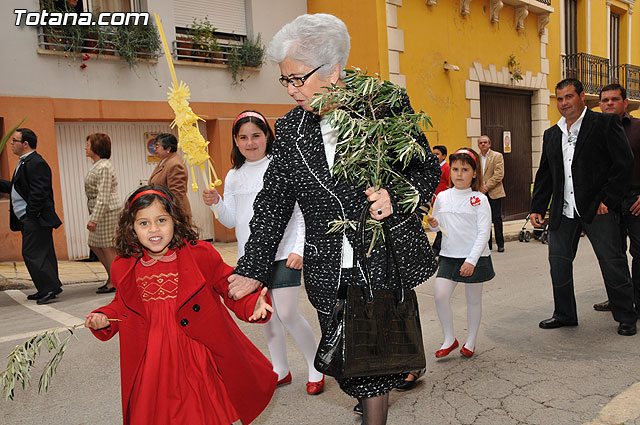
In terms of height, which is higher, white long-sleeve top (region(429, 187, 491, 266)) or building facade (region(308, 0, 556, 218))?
building facade (region(308, 0, 556, 218))

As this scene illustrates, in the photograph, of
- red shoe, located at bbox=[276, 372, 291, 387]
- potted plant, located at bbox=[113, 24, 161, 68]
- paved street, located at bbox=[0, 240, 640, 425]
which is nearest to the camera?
paved street, located at bbox=[0, 240, 640, 425]

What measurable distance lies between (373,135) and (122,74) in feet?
29.0

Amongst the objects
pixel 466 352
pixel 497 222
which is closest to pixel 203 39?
pixel 497 222

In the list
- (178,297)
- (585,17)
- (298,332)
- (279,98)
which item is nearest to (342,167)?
(178,297)

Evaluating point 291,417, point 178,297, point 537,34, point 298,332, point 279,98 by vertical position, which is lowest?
point 291,417

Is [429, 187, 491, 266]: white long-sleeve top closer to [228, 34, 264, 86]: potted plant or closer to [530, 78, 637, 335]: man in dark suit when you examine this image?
[530, 78, 637, 335]: man in dark suit

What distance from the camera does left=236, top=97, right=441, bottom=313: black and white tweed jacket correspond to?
7.75ft

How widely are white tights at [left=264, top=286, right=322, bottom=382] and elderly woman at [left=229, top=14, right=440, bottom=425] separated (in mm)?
1090

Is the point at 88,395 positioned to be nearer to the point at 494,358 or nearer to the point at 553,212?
the point at 494,358

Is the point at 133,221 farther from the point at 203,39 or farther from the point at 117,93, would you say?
the point at 203,39

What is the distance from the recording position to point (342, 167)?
2277 mm

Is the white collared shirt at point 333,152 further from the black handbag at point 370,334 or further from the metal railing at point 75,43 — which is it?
the metal railing at point 75,43

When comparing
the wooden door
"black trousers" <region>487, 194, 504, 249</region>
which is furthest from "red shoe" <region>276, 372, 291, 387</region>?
the wooden door

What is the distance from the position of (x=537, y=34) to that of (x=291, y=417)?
1534 cm
